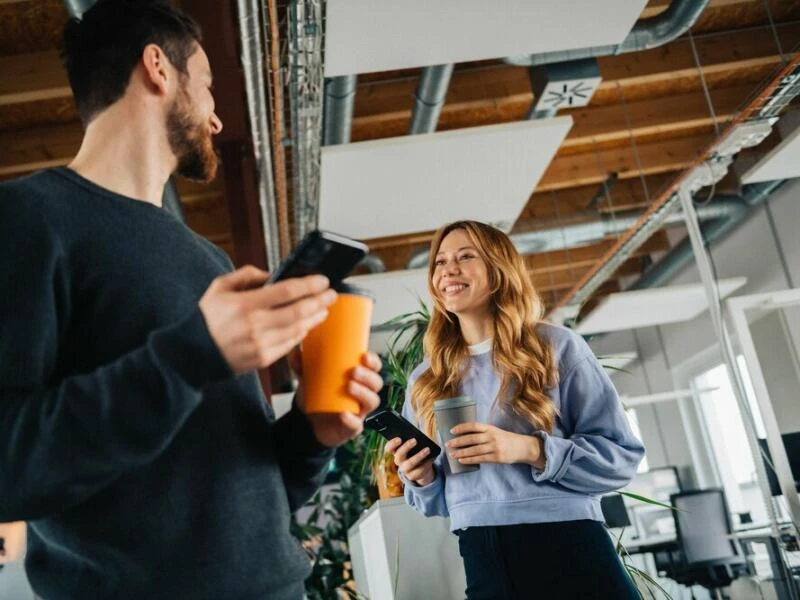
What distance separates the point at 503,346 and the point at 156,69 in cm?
108

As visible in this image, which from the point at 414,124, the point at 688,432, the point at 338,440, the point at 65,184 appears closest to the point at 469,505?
the point at 338,440

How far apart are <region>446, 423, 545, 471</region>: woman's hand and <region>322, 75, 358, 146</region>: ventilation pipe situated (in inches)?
115

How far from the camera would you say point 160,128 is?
997mm

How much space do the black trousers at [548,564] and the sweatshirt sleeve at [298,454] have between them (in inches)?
29.6

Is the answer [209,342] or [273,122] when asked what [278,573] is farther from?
[273,122]

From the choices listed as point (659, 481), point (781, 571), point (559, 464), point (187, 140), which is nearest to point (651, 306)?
point (659, 481)

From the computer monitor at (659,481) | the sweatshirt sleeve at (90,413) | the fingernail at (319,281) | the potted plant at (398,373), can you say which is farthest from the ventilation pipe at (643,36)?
the computer monitor at (659,481)

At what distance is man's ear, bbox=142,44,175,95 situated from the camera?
0.99m

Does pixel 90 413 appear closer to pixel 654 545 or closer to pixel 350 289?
pixel 350 289

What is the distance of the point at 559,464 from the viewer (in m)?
1.65

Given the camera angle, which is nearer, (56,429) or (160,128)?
(56,429)

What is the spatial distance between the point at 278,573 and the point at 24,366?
1.06 ft

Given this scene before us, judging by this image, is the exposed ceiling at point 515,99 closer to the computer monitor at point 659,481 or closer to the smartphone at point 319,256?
the smartphone at point 319,256

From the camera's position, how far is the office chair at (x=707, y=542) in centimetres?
688
